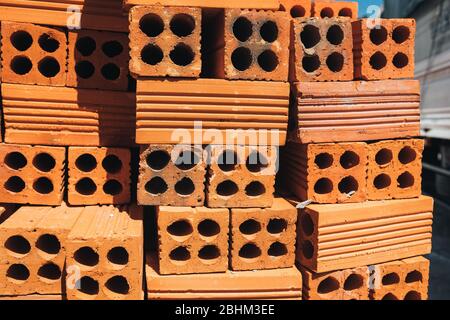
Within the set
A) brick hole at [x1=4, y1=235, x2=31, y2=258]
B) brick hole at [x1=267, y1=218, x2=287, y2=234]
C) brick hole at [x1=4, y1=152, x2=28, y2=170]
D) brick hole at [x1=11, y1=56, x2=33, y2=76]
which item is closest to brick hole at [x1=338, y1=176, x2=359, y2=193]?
brick hole at [x1=267, y1=218, x2=287, y2=234]

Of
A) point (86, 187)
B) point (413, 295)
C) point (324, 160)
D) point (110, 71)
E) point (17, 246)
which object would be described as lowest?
point (413, 295)

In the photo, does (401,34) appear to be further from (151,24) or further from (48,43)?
(48,43)

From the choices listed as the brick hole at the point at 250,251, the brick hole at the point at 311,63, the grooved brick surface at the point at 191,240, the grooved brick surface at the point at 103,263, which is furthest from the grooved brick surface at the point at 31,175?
the brick hole at the point at 311,63

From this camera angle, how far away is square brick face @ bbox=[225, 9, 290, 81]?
3578mm

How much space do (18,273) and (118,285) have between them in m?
0.86

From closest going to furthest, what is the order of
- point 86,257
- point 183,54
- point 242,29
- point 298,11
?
1. point 86,257
2. point 242,29
3. point 183,54
4. point 298,11

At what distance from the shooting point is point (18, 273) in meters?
3.65

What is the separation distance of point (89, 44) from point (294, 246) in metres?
2.72

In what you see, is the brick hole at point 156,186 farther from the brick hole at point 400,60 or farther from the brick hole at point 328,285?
the brick hole at point 400,60

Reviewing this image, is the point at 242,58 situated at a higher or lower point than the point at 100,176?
higher

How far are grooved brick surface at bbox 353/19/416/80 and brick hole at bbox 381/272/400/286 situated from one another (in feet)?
Result: 6.15

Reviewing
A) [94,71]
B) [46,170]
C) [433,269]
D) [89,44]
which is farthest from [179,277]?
[433,269]

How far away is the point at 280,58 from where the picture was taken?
3705 millimetres

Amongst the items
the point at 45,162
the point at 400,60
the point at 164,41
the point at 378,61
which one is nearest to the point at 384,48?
the point at 378,61
